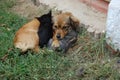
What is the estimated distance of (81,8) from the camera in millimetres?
7082

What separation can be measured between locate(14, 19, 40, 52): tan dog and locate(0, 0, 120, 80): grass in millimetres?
101

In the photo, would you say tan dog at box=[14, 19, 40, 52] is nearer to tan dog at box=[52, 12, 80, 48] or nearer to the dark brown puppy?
the dark brown puppy

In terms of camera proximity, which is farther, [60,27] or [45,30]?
[45,30]

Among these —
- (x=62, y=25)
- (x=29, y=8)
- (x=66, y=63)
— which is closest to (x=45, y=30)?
(x=62, y=25)

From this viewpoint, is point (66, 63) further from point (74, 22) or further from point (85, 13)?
point (85, 13)

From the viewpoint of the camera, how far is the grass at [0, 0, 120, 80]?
5219 millimetres

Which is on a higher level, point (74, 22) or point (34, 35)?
point (74, 22)

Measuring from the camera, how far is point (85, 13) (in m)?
6.87

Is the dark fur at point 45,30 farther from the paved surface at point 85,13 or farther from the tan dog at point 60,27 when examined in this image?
the paved surface at point 85,13

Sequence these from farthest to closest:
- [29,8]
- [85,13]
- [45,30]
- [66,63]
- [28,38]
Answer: [29,8] → [85,13] → [45,30] → [28,38] → [66,63]

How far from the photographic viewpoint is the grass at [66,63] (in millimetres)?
5219

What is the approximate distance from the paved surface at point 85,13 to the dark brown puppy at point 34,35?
0.74 m

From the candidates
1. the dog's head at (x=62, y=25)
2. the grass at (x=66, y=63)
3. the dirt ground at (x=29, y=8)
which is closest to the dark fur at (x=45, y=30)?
the dog's head at (x=62, y=25)

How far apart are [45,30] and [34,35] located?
0.22 metres
